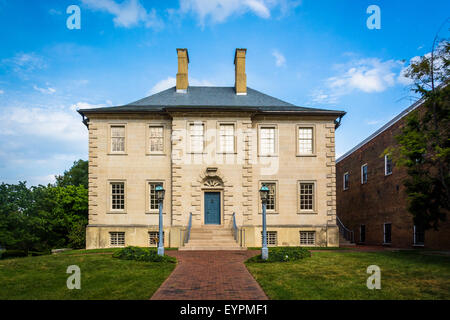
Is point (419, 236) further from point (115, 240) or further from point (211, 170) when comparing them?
point (115, 240)

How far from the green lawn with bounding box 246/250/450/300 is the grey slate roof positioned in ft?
38.8

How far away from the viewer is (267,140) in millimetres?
24734

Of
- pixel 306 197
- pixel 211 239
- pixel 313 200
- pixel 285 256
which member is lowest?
pixel 211 239

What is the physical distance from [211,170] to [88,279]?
43.8ft

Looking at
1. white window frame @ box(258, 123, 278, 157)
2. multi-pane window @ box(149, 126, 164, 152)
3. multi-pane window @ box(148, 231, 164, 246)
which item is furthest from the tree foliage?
white window frame @ box(258, 123, 278, 157)

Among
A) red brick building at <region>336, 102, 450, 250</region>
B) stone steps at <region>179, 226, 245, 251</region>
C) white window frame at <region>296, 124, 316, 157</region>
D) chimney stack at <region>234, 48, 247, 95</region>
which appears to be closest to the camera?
stone steps at <region>179, 226, 245, 251</region>

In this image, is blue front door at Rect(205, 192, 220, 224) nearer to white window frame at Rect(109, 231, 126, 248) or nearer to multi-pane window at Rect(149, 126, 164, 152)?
multi-pane window at Rect(149, 126, 164, 152)

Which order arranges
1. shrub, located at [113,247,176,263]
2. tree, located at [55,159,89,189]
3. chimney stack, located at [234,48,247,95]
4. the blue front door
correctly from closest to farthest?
1. shrub, located at [113,247,176,263]
2. the blue front door
3. chimney stack, located at [234,48,247,95]
4. tree, located at [55,159,89,189]

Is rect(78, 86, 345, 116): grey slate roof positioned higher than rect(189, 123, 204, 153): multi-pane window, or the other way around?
rect(78, 86, 345, 116): grey slate roof

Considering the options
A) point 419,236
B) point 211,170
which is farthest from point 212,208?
point 419,236

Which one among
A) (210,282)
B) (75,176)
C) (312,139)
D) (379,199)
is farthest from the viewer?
(75,176)

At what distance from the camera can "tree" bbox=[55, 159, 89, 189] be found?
4903cm
